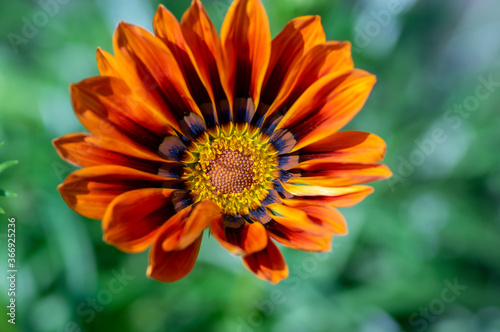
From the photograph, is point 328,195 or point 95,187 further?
point 328,195

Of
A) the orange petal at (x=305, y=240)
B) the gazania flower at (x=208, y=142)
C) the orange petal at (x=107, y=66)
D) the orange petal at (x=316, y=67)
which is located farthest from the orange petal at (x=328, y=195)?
the orange petal at (x=107, y=66)

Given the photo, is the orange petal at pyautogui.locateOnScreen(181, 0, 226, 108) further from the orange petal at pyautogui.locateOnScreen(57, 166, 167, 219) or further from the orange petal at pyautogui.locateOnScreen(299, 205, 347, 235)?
the orange petal at pyautogui.locateOnScreen(299, 205, 347, 235)

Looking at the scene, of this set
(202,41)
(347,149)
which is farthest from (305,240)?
(202,41)

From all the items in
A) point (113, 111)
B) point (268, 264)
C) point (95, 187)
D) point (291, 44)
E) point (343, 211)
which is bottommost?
point (343, 211)

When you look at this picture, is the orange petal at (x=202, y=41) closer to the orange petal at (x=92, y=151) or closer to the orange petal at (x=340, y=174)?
the orange petal at (x=92, y=151)

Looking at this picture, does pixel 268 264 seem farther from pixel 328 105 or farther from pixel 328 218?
pixel 328 105

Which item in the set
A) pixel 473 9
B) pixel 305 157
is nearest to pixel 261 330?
pixel 305 157

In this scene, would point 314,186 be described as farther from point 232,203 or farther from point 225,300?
point 225,300
